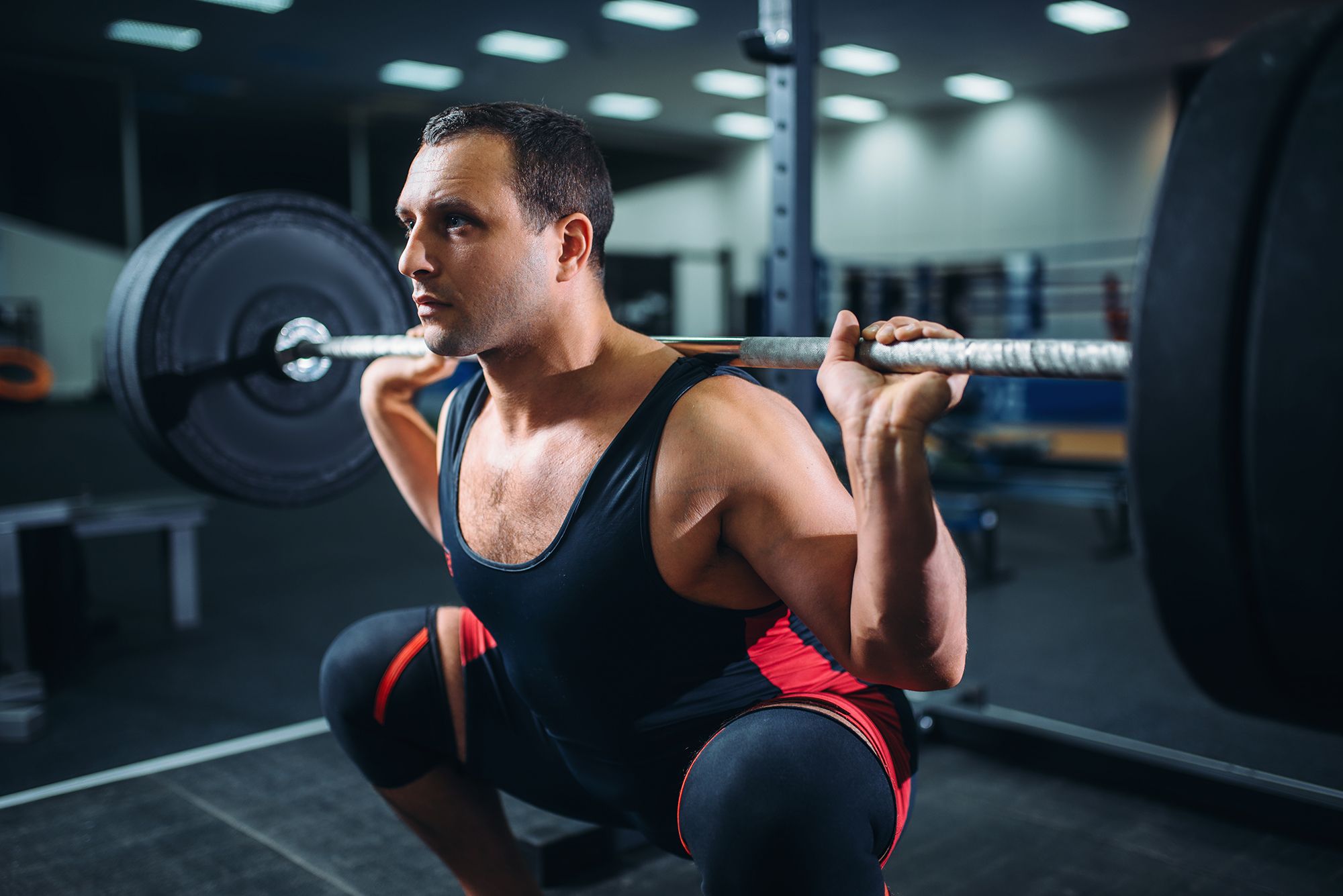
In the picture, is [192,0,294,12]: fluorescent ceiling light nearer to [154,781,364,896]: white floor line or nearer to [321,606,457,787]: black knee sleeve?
[154,781,364,896]: white floor line

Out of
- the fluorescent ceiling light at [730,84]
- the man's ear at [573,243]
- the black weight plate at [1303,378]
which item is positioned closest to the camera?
the black weight plate at [1303,378]

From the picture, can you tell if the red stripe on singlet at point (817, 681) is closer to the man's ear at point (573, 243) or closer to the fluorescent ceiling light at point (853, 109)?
the man's ear at point (573, 243)

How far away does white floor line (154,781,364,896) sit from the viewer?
161 centimetres

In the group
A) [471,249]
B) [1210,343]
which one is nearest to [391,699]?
[471,249]

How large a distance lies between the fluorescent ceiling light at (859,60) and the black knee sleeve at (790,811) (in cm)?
789

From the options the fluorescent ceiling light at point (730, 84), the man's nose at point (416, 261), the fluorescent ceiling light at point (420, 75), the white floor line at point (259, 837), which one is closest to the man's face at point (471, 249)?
the man's nose at point (416, 261)

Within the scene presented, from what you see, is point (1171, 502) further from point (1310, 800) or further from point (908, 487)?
point (1310, 800)

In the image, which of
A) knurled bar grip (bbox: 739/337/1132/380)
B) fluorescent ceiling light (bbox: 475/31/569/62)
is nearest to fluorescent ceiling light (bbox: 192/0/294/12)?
fluorescent ceiling light (bbox: 475/31/569/62)

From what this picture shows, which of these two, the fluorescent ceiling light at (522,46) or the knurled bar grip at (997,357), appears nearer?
the knurled bar grip at (997,357)

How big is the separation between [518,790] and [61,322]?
10992 millimetres

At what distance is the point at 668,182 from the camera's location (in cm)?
1238

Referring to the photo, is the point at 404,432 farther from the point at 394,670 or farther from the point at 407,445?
the point at 394,670

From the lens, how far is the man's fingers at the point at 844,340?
0.89 meters

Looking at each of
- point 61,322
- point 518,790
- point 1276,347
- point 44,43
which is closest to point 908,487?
point 1276,347
